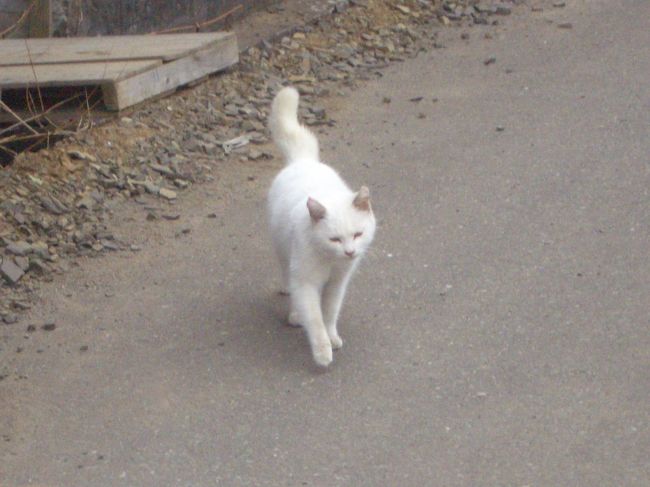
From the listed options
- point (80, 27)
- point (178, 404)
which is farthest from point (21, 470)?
point (80, 27)

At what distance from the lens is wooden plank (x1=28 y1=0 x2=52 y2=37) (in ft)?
24.5

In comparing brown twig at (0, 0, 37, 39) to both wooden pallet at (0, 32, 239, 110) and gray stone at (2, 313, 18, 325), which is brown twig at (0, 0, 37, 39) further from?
gray stone at (2, 313, 18, 325)

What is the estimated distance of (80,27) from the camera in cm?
772

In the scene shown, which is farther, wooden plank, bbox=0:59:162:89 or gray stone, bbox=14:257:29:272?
wooden plank, bbox=0:59:162:89

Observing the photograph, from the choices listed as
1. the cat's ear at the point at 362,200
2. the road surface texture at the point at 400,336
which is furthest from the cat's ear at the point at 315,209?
the road surface texture at the point at 400,336

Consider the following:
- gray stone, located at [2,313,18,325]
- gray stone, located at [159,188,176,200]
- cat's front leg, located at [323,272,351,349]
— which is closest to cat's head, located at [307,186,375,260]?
cat's front leg, located at [323,272,351,349]

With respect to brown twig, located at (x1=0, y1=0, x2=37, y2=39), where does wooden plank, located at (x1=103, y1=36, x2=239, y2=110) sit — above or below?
below

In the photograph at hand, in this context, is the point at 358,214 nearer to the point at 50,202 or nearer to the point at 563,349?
the point at 563,349

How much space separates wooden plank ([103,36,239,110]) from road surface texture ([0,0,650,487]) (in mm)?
671

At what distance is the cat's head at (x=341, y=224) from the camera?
4.89 m

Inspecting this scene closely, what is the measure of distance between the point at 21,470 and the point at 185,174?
9.37ft

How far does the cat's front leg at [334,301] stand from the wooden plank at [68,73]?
2.17 metres

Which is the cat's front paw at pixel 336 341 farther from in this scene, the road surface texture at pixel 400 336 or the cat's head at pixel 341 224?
the cat's head at pixel 341 224

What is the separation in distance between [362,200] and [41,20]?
3.51 m
